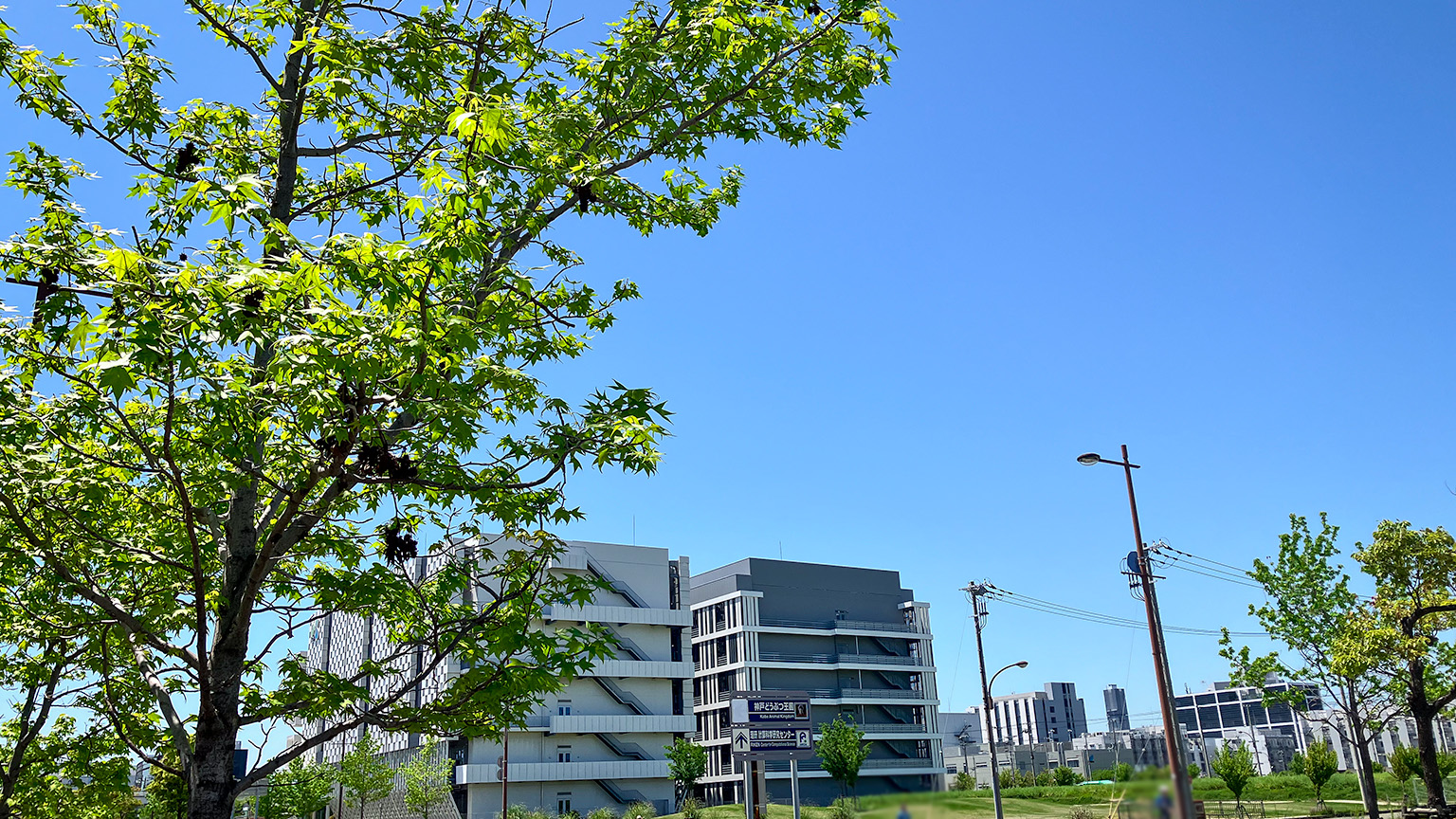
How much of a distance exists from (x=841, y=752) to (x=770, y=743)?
49.7 meters

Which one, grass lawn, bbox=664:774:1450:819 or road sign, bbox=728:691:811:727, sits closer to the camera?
grass lawn, bbox=664:774:1450:819

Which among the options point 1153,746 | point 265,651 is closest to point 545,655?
point 265,651

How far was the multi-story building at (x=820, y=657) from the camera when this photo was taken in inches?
3238

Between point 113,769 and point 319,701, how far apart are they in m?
9.98

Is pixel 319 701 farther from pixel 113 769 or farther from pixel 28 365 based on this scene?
pixel 113 769

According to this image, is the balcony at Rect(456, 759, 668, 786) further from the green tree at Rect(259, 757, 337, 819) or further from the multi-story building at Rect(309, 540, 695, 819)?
the green tree at Rect(259, 757, 337, 819)

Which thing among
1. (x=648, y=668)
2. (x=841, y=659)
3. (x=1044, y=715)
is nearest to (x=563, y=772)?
(x=648, y=668)

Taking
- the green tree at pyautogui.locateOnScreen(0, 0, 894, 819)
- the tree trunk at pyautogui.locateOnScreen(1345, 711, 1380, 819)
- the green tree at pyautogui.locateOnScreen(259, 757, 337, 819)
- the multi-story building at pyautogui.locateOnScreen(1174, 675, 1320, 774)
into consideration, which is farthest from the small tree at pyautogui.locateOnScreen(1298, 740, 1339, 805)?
the multi-story building at pyautogui.locateOnScreen(1174, 675, 1320, 774)

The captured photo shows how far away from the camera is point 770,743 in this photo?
2536cm

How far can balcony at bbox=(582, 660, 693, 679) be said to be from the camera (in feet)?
229

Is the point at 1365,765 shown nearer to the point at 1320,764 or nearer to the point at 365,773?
the point at 1320,764

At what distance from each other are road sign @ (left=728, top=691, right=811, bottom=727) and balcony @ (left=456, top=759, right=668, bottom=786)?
42.5m

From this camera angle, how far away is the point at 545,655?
25.2 feet

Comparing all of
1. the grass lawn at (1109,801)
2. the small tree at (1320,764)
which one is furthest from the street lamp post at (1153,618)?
the small tree at (1320,764)
